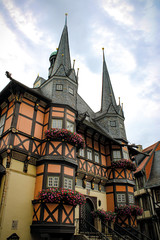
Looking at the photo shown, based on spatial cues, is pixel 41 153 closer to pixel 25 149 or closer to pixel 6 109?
pixel 25 149

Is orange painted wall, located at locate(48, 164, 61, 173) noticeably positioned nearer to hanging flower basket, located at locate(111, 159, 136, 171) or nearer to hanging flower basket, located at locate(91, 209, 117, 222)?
hanging flower basket, located at locate(91, 209, 117, 222)

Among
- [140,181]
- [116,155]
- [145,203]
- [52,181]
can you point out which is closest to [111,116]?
[116,155]

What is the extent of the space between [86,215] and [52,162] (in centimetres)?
622

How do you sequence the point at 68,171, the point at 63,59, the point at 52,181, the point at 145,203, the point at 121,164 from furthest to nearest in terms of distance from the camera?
the point at 145,203
the point at 63,59
the point at 121,164
the point at 68,171
the point at 52,181

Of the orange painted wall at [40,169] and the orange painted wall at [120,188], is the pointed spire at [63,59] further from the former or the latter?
the orange painted wall at [120,188]

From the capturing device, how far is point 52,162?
1465 centimetres

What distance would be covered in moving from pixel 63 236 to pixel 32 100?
9.82 meters

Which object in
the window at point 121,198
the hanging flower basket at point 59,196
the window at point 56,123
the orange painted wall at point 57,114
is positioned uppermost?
the orange painted wall at point 57,114

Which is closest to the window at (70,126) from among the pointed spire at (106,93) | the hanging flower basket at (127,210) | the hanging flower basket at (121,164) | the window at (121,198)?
the hanging flower basket at (121,164)

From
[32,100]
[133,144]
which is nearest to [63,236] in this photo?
[32,100]

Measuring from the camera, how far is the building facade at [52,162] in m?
13.0

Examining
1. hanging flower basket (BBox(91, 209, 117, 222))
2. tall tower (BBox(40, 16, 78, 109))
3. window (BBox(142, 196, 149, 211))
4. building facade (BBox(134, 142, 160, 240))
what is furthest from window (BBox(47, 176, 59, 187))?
window (BBox(142, 196, 149, 211))

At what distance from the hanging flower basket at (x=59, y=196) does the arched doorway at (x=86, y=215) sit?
3274mm

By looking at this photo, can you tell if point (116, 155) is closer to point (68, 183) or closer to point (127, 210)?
point (127, 210)
